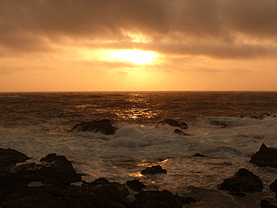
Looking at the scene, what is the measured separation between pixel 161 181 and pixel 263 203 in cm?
360

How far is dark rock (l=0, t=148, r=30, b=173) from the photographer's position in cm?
901

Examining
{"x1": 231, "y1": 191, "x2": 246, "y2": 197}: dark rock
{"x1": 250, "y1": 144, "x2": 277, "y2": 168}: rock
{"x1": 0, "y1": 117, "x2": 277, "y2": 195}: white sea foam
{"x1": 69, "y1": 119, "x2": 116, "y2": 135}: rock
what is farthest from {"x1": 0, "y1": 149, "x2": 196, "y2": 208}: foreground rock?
{"x1": 69, "y1": 119, "x2": 116, "y2": 135}: rock

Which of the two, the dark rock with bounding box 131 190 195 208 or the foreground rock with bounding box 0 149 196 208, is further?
the dark rock with bounding box 131 190 195 208

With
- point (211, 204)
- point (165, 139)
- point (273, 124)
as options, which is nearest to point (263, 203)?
point (211, 204)

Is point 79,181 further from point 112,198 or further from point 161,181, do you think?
point 161,181

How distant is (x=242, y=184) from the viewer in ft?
26.8

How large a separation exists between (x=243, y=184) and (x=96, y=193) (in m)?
5.28

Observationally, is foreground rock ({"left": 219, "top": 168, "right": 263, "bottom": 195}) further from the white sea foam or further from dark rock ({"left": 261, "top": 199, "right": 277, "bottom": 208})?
dark rock ({"left": 261, "top": 199, "right": 277, "bottom": 208})

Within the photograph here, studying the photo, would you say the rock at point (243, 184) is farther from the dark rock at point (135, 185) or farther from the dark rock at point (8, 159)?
the dark rock at point (8, 159)

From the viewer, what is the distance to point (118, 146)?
1555 cm

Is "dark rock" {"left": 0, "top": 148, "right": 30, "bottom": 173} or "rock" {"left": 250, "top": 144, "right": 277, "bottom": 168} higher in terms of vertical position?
"dark rock" {"left": 0, "top": 148, "right": 30, "bottom": 173}

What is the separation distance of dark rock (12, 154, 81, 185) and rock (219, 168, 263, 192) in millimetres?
5675

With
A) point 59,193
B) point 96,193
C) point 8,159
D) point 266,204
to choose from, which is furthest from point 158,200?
point 8,159

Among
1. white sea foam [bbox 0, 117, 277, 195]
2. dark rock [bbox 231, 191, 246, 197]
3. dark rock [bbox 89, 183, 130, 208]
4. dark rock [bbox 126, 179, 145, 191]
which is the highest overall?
dark rock [bbox 89, 183, 130, 208]
